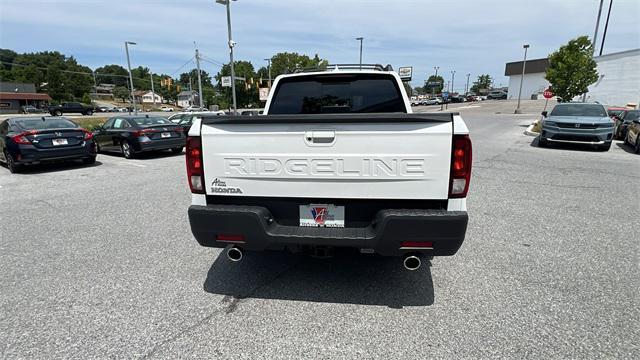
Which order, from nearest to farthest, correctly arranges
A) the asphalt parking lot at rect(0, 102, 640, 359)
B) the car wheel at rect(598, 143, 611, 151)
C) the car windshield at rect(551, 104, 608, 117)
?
1. the asphalt parking lot at rect(0, 102, 640, 359)
2. the car wheel at rect(598, 143, 611, 151)
3. the car windshield at rect(551, 104, 608, 117)

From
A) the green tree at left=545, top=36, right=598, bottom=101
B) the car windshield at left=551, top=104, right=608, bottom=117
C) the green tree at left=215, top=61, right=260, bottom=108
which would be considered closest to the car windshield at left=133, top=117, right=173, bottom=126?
the car windshield at left=551, top=104, right=608, bottom=117

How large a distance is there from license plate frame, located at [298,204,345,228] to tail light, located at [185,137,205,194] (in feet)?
2.79

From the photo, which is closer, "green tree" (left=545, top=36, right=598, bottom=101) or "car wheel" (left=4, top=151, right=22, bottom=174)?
"car wheel" (left=4, top=151, right=22, bottom=174)

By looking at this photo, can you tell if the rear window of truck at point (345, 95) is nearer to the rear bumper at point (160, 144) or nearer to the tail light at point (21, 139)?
the rear bumper at point (160, 144)

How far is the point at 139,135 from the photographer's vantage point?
35.9 feet

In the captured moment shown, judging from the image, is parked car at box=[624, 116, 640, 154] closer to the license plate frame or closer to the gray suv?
the gray suv

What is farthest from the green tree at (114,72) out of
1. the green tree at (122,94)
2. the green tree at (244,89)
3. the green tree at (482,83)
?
the green tree at (482,83)

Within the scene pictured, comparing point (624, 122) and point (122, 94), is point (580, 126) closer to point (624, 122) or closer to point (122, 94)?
point (624, 122)

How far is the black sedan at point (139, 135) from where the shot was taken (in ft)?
36.0

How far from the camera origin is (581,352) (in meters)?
2.41

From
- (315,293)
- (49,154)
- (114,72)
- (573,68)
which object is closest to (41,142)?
(49,154)

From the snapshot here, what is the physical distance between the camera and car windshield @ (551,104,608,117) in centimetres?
1262

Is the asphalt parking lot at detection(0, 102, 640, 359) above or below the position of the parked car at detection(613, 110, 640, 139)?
below

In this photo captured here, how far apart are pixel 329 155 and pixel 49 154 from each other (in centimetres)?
919
